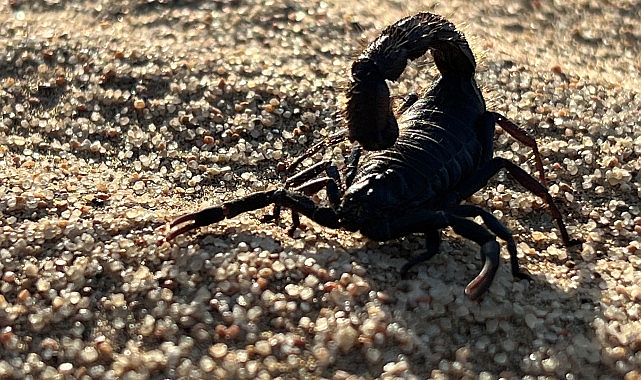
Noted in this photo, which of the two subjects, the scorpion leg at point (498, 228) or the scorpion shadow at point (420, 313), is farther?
the scorpion leg at point (498, 228)

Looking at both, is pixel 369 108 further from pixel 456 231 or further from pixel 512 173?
pixel 512 173

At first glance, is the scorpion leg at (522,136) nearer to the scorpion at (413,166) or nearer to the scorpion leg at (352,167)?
the scorpion at (413,166)

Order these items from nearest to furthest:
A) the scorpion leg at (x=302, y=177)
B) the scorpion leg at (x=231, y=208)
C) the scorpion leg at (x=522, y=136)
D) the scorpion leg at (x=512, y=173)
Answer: the scorpion leg at (x=231, y=208) < the scorpion leg at (x=512, y=173) < the scorpion leg at (x=302, y=177) < the scorpion leg at (x=522, y=136)

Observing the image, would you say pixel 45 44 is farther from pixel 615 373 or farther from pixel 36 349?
pixel 615 373

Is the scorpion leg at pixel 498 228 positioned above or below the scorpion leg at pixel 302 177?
above

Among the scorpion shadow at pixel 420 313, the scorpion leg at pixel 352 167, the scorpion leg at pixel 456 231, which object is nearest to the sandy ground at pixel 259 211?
the scorpion shadow at pixel 420 313

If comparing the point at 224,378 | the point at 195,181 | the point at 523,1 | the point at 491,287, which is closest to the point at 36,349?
the point at 224,378

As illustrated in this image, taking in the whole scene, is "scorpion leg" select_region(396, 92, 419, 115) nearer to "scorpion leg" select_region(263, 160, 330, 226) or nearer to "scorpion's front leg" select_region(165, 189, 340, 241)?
"scorpion leg" select_region(263, 160, 330, 226)
